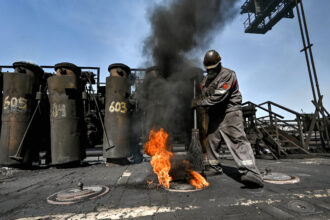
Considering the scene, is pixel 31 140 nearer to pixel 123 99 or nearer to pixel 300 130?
Answer: pixel 123 99

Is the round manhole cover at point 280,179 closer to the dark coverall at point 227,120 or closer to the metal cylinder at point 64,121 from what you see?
the dark coverall at point 227,120

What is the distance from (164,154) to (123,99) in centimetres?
297

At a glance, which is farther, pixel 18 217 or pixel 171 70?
pixel 171 70

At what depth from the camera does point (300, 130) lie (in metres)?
6.96

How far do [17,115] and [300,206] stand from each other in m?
7.34

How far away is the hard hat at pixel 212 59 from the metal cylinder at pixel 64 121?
15.1 ft

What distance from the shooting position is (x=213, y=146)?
3.47m

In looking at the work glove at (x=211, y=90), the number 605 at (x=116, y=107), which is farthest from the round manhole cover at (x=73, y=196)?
the number 605 at (x=116, y=107)

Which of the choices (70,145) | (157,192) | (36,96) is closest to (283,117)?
(157,192)

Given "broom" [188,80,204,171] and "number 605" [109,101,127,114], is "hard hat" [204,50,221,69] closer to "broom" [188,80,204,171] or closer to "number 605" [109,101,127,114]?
"broom" [188,80,204,171]

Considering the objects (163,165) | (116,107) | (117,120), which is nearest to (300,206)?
(163,165)

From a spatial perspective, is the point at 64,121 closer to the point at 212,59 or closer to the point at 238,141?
the point at 212,59

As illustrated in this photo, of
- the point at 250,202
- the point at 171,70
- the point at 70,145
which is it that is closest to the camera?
the point at 250,202

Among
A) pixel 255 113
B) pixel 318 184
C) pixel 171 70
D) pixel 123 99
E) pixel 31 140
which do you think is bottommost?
pixel 318 184
